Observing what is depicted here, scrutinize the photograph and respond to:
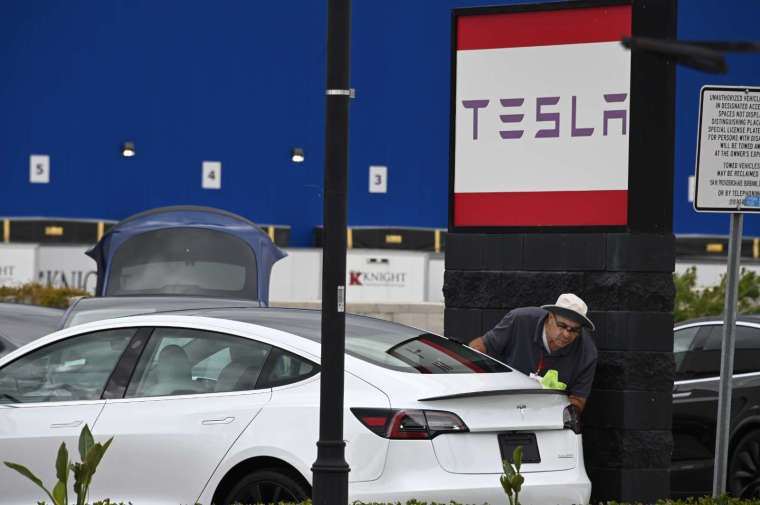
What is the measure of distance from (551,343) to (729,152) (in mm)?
1566

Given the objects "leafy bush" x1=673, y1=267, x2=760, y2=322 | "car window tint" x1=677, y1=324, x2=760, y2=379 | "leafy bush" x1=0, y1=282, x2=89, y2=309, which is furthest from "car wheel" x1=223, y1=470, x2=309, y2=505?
"leafy bush" x1=0, y1=282, x2=89, y2=309

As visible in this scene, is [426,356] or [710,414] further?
[710,414]

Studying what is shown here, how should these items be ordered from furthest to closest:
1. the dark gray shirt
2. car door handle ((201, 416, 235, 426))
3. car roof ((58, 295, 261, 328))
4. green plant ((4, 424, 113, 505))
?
car roof ((58, 295, 261, 328)), the dark gray shirt, car door handle ((201, 416, 235, 426)), green plant ((4, 424, 113, 505))

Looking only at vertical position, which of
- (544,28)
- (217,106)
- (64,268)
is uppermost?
(217,106)

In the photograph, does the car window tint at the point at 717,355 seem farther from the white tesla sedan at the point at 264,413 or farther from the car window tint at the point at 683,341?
the white tesla sedan at the point at 264,413

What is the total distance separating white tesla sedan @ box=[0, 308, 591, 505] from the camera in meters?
7.33

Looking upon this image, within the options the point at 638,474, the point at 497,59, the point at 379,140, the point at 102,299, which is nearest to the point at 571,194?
the point at 497,59

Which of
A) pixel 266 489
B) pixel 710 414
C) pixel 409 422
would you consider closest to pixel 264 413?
pixel 266 489

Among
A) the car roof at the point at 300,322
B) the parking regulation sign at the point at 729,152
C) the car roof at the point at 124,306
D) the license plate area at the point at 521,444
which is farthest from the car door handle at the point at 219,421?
the car roof at the point at 124,306

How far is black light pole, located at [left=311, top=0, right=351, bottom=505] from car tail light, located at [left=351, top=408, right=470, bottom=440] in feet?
1.59

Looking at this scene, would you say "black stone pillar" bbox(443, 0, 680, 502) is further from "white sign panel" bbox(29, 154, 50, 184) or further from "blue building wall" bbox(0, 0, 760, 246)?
"white sign panel" bbox(29, 154, 50, 184)

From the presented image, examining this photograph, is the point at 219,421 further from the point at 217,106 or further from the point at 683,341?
the point at 217,106

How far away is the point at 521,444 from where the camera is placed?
761 centimetres

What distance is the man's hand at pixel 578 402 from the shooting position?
8867 mm
